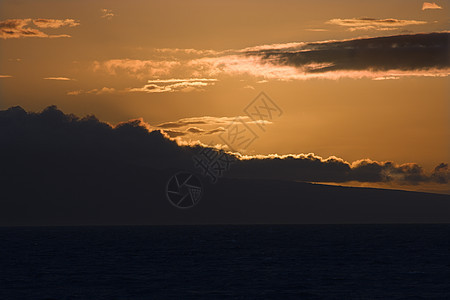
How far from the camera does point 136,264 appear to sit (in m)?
118

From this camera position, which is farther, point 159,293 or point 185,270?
point 185,270

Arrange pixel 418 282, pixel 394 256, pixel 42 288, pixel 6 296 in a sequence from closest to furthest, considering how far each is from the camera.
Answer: pixel 6 296, pixel 42 288, pixel 418 282, pixel 394 256

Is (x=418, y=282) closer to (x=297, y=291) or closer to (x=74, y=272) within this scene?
(x=297, y=291)

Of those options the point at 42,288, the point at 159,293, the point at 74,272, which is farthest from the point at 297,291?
the point at 74,272

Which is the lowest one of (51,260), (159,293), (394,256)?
(394,256)

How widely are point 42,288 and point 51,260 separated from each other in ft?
157

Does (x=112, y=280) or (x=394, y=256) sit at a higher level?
(x=112, y=280)

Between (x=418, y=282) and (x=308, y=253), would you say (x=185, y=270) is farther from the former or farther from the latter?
(x=308, y=253)

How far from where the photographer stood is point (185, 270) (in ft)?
347

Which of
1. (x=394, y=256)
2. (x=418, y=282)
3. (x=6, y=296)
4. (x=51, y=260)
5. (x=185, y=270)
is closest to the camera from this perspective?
(x=6, y=296)

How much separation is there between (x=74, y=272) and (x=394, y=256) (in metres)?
69.2

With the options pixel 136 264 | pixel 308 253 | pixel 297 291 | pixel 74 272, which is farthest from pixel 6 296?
pixel 308 253

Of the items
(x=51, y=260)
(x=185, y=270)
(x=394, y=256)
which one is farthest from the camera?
(x=394, y=256)

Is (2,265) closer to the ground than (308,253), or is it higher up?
higher up
